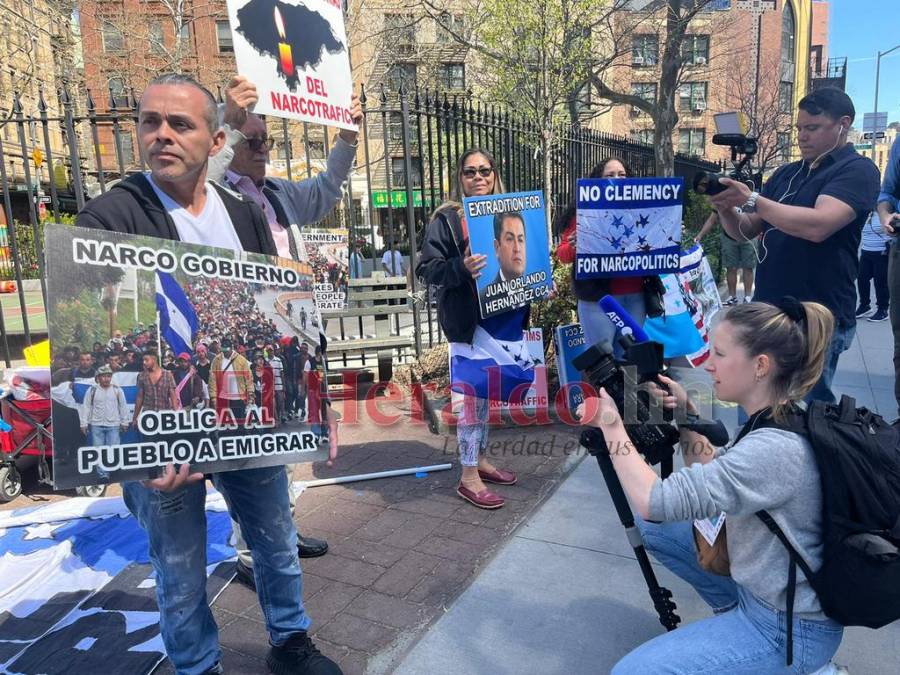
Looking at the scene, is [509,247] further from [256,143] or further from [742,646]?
[742,646]

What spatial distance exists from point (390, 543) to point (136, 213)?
218 cm

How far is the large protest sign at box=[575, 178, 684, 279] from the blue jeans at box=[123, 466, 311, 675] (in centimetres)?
232

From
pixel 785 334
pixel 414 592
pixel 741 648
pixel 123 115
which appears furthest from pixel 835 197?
pixel 123 115

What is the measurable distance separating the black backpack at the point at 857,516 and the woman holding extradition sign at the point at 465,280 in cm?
213

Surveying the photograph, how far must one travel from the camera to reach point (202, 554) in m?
2.18

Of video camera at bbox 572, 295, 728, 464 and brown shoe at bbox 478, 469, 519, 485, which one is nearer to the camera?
video camera at bbox 572, 295, 728, 464

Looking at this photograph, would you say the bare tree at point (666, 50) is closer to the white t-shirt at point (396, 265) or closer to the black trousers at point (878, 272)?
the black trousers at point (878, 272)

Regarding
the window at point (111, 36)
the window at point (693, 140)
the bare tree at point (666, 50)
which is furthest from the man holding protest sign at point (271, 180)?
the window at point (693, 140)

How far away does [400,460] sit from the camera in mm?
4648

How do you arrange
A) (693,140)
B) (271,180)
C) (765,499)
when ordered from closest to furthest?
(765,499), (271,180), (693,140)

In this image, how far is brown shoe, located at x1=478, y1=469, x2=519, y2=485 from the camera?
159 inches

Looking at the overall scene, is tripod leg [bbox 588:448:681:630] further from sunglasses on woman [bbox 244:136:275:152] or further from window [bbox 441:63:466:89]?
window [bbox 441:63:466:89]

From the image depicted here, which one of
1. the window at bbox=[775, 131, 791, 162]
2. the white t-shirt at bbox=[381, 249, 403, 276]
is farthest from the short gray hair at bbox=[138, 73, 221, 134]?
the window at bbox=[775, 131, 791, 162]

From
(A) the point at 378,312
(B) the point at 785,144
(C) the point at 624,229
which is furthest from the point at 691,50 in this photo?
(B) the point at 785,144
